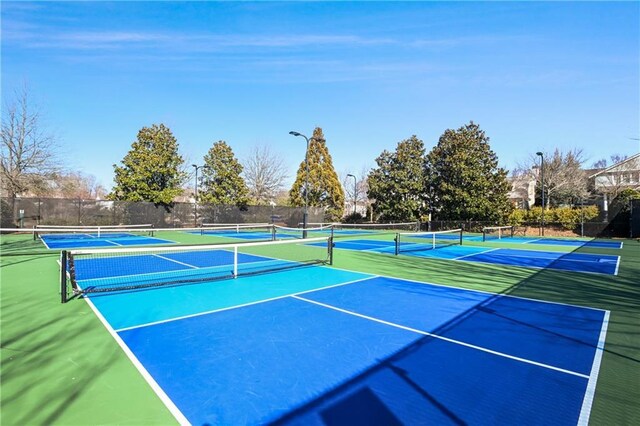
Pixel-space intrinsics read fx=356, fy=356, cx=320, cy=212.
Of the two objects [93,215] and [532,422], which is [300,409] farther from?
[93,215]

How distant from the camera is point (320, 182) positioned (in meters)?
39.4

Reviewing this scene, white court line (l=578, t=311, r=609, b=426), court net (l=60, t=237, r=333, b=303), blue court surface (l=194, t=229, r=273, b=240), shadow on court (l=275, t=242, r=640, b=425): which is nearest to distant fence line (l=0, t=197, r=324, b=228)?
blue court surface (l=194, t=229, r=273, b=240)

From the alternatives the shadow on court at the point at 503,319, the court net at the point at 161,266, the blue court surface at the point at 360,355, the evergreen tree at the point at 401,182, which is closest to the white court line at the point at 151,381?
the blue court surface at the point at 360,355

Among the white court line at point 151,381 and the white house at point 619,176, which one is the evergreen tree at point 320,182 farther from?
the white court line at point 151,381

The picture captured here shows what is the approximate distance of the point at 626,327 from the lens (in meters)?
5.80

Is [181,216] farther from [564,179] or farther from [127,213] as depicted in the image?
[564,179]

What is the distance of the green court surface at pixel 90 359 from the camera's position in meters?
3.18

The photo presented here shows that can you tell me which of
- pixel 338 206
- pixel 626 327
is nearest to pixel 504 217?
pixel 338 206

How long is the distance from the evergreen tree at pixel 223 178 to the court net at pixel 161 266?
21982 mm

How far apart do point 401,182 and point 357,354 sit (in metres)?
32.8

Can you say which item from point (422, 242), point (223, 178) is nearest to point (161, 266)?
point (422, 242)

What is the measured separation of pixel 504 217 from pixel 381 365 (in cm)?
3243

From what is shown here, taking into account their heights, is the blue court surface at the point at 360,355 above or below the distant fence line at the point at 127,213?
below

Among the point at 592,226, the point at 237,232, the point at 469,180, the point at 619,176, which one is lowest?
the point at 237,232
